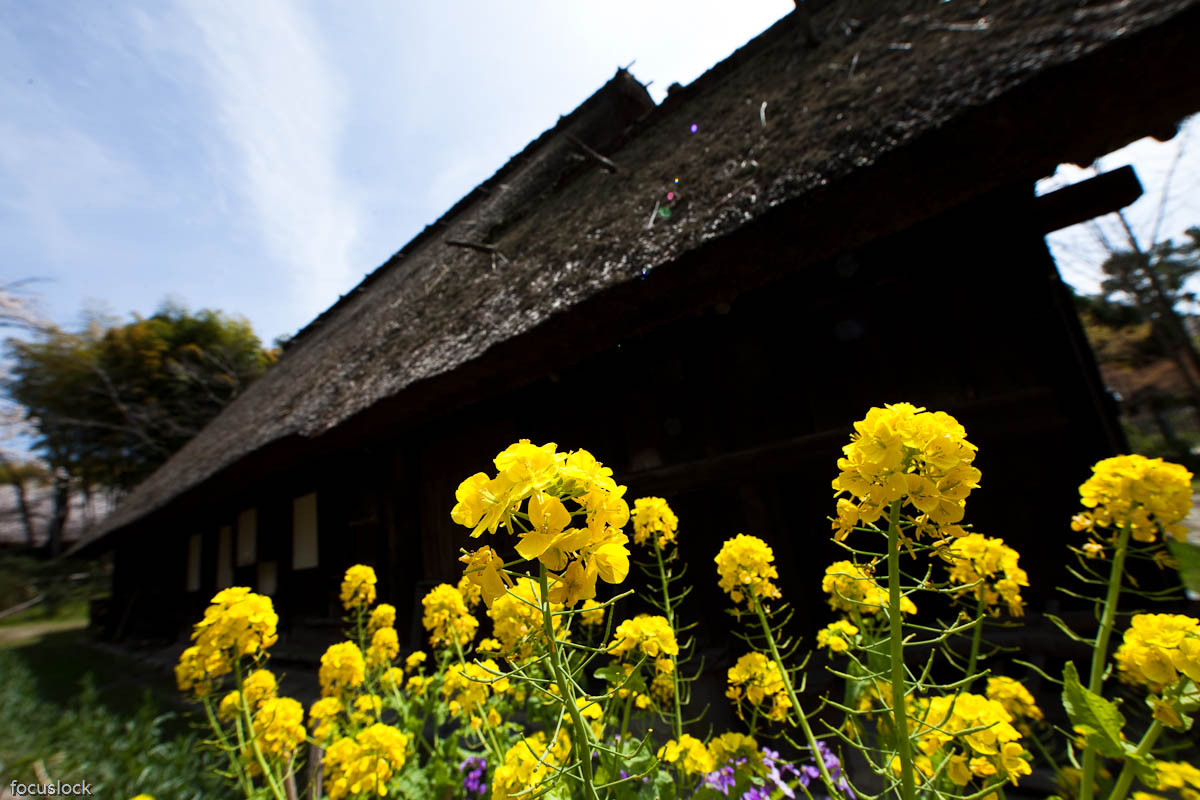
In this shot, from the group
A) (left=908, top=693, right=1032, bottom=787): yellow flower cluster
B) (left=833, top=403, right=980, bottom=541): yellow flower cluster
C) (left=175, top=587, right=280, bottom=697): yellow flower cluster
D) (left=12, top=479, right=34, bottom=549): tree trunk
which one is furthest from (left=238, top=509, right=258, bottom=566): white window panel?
(left=12, top=479, right=34, bottom=549): tree trunk

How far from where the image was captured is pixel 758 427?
220cm

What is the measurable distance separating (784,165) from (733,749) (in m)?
1.71

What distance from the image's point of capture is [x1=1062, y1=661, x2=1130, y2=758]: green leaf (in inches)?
26.4

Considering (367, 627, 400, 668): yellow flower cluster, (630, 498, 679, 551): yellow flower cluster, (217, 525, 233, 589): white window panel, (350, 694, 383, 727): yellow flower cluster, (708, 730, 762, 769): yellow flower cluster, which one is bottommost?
(708, 730, 762, 769): yellow flower cluster

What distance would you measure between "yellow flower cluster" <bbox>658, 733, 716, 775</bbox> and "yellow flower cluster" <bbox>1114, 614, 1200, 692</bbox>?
0.76 meters

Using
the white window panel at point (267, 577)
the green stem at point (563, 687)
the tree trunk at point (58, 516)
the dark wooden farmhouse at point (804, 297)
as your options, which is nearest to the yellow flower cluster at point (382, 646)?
the dark wooden farmhouse at point (804, 297)

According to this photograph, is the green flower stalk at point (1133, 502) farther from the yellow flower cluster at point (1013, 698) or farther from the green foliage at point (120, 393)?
the green foliage at point (120, 393)

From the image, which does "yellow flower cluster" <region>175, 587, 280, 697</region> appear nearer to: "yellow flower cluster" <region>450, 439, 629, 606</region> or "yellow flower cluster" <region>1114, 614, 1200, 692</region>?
"yellow flower cluster" <region>450, 439, 629, 606</region>

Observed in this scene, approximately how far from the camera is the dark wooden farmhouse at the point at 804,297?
4.34 ft

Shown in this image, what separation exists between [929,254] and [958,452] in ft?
5.65

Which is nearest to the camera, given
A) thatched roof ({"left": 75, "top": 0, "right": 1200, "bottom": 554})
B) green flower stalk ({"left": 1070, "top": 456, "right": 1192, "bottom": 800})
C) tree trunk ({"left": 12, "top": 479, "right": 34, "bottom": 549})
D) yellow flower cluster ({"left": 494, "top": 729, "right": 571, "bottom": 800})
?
yellow flower cluster ({"left": 494, "top": 729, "right": 571, "bottom": 800})

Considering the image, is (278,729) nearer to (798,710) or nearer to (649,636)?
(649,636)

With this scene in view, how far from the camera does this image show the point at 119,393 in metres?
12.8

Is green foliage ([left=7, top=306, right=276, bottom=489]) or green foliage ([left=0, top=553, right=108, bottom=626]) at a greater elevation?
green foliage ([left=7, top=306, right=276, bottom=489])
